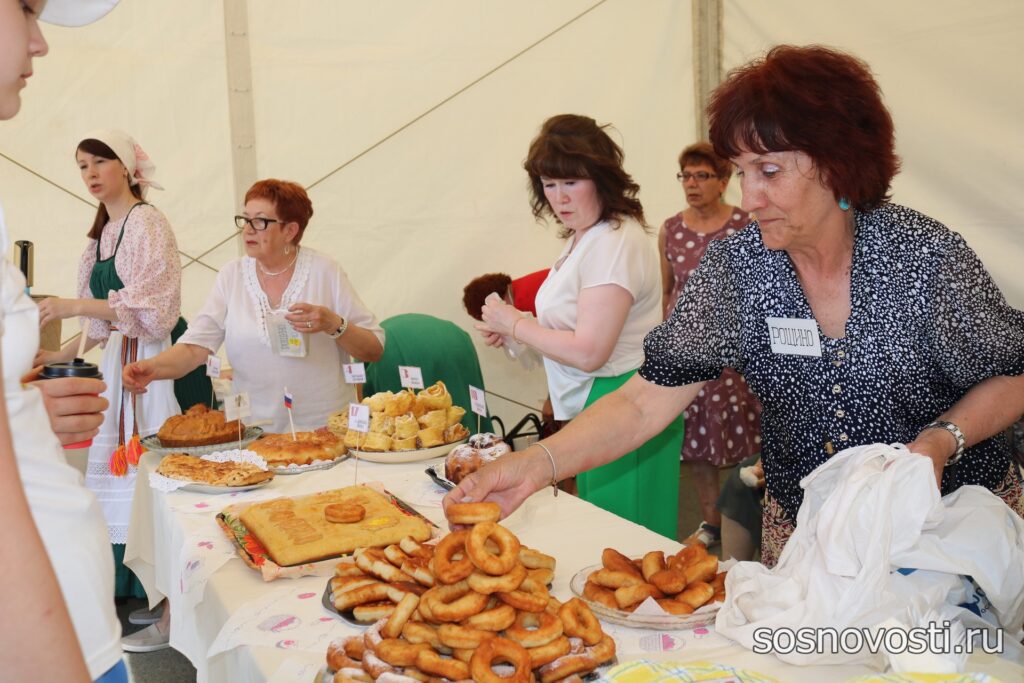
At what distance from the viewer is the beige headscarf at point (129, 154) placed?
371 cm

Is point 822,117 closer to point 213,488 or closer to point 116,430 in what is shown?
point 213,488

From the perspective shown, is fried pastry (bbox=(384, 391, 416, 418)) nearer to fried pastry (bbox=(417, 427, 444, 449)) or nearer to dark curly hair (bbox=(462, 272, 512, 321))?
fried pastry (bbox=(417, 427, 444, 449))

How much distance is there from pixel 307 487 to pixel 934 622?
67.6 inches

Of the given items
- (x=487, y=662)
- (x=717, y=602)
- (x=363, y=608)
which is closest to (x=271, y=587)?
(x=363, y=608)

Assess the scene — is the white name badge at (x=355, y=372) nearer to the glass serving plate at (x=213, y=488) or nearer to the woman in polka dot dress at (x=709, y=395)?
the glass serving plate at (x=213, y=488)

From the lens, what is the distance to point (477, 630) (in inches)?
50.4

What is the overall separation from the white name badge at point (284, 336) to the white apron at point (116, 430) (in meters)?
0.69

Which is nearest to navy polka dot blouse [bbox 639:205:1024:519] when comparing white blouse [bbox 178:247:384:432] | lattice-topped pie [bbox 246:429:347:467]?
lattice-topped pie [bbox 246:429:347:467]

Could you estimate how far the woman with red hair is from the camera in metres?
1.62

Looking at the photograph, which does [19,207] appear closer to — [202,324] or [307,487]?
[202,324]

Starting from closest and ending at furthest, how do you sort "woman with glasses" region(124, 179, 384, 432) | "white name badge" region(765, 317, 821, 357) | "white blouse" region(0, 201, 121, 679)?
"white blouse" region(0, 201, 121, 679), "white name badge" region(765, 317, 821, 357), "woman with glasses" region(124, 179, 384, 432)

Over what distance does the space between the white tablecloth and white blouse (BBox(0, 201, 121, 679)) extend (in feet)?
1.51

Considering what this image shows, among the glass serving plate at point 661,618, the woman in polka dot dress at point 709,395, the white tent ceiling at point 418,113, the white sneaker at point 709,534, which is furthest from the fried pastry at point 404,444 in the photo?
the white tent ceiling at point 418,113

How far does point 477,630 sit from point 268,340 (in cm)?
234
